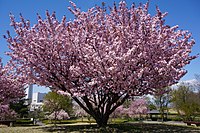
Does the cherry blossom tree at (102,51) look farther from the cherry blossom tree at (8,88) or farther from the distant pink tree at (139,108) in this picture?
the distant pink tree at (139,108)

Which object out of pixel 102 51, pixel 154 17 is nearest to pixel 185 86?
pixel 154 17

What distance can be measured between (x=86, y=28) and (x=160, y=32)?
4959mm

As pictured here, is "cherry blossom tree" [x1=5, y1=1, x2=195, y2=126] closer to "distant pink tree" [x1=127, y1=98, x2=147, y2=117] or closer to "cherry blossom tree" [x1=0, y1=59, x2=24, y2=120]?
"cherry blossom tree" [x1=0, y1=59, x2=24, y2=120]

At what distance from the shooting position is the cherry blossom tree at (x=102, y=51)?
37.9ft

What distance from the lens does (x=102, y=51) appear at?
11352mm

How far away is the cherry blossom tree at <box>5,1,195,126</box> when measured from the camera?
11547mm

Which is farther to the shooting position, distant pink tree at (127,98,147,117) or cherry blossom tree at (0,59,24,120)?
distant pink tree at (127,98,147,117)

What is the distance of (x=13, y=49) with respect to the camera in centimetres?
1438

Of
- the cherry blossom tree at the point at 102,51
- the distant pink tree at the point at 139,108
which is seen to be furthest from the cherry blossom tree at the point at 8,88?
the distant pink tree at the point at 139,108

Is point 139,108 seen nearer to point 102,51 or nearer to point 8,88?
point 8,88

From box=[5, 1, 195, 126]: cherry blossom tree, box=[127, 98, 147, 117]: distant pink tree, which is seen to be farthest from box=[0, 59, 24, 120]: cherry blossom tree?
box=[127, 98, 147, 117]: distant pink tree

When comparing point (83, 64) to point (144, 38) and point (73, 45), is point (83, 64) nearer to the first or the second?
point (73, 45)

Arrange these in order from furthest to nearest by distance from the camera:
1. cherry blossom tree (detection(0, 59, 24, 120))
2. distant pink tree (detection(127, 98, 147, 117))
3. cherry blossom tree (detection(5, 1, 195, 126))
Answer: distant pink tree (detection(127, 98, 147, 117)), cherry blossom tree (detection(0, 59, 24, 120)), cherry blossom tree (detection(5, 1, 195, 126))

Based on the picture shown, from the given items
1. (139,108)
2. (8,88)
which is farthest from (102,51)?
(139,108)
